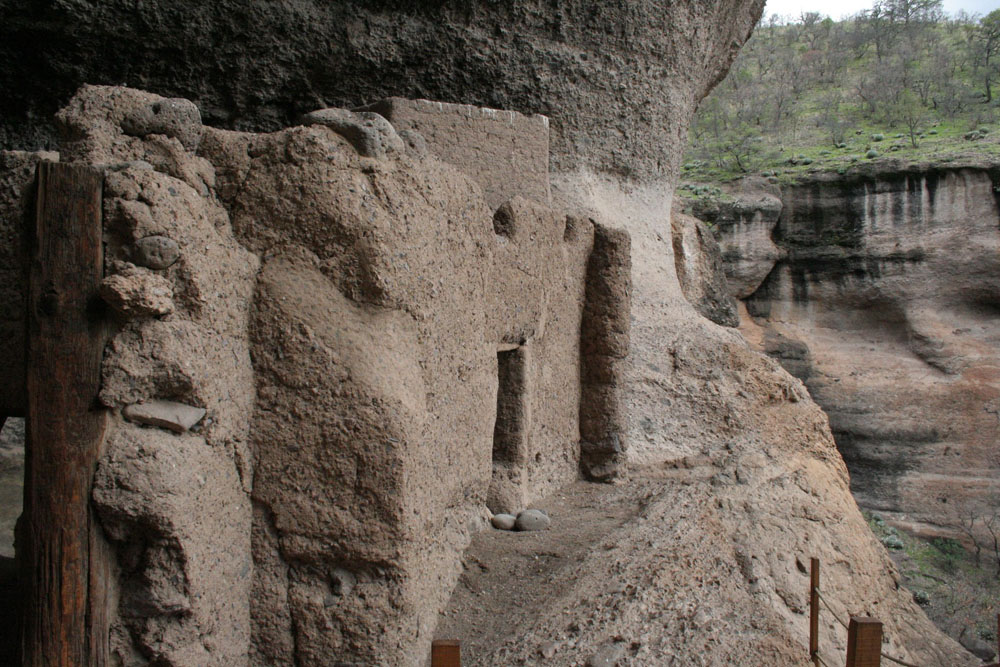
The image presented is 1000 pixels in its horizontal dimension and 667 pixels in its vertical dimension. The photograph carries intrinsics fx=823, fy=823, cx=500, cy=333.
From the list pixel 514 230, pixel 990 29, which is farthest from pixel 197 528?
pixel 990 29

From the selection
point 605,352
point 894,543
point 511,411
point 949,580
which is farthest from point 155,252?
point 894,543

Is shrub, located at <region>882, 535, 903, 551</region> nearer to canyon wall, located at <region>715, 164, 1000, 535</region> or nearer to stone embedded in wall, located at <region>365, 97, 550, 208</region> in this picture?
canyon wall, located at <region>715, 164, 1000, 535</region>

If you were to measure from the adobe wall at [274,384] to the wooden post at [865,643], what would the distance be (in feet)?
3.93

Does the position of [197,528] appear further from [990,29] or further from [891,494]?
[990,29]

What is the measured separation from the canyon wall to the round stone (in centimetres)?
1056

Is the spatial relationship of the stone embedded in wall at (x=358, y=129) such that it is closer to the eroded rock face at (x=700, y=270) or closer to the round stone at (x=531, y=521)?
the round stone at (x=531, y=521)

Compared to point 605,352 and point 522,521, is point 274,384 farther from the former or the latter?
point 605,352

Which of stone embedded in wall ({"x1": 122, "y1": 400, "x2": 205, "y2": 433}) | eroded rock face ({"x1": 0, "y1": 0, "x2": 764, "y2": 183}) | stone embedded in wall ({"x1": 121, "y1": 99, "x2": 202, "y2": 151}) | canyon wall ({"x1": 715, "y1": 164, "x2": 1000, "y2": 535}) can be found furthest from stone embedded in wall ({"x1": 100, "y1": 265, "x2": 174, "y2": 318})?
canyon wall ({"x1": 715, "y1": 164, "x2": 1000, "y2": 535})

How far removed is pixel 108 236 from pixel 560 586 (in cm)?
183

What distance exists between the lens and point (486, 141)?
350 centimetres

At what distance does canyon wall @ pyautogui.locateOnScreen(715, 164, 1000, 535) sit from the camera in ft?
40.0

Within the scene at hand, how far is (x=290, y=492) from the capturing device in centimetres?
231

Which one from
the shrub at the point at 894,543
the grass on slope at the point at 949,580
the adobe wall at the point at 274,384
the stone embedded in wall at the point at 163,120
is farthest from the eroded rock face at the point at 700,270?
the stone embedded in wall at the point at 163,120

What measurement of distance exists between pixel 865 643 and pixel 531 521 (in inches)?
61.0
